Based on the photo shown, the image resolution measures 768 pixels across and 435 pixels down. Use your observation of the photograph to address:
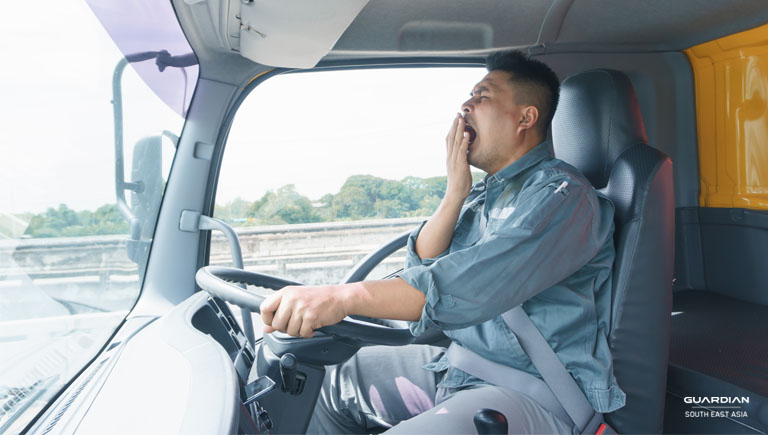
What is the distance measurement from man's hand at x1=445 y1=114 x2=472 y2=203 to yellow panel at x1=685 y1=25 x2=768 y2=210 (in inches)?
63.2

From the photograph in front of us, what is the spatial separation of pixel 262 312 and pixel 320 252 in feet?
5.60

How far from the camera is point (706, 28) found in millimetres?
2258

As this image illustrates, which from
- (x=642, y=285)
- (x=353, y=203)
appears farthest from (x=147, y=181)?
(x=642, y=285)

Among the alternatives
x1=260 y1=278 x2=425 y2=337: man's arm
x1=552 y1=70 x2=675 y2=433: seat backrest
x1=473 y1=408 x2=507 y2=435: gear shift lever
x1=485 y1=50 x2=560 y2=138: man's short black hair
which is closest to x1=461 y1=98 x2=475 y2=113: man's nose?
x1=485 y1=50 x2=560 y2=138: man's short black hair

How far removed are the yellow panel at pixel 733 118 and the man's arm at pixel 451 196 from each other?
161 centimetres

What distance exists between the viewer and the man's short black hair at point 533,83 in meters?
1.49

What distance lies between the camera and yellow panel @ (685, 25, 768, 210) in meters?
2.25

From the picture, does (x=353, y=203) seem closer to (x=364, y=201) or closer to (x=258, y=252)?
(x=364, y=201)

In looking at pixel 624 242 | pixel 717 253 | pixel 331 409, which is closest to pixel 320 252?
pixel 331 409

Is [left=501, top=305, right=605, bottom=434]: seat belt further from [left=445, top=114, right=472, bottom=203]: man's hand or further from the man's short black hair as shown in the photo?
the man's short black hair

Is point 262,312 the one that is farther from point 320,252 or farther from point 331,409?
point 320,252

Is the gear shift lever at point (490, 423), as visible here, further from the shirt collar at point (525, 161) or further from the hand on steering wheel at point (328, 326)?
the shirt collar at point (525, 161)

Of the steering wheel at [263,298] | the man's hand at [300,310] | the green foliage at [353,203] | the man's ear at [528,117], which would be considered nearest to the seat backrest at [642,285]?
the man's ear at [528,117]

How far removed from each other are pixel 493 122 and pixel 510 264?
1.82ft
